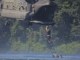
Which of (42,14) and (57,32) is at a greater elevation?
(42,14)

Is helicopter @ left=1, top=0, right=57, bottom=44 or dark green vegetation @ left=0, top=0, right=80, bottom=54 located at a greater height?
helicopter @ left=1, top=0, right=57, bottom=44

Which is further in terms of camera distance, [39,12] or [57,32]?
[57,32]

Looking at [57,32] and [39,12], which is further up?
[39,12]

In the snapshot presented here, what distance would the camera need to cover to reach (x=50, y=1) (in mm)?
2262

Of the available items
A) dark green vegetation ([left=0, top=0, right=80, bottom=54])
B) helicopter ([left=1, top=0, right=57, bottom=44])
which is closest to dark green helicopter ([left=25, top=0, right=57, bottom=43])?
helicopter ([left=1, top=0, right=57, bottom=44])

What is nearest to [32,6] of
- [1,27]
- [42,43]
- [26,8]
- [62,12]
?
[26,8]

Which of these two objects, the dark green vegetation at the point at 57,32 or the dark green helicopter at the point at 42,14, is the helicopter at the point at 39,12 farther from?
the dark green vegetation at the point at 57,32

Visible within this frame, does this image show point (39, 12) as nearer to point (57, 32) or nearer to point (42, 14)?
point (42, 14)

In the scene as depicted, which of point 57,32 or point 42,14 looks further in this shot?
point 57,32

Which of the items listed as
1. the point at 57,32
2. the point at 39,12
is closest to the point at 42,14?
the point at 39,12

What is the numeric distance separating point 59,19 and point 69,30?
3.16ft

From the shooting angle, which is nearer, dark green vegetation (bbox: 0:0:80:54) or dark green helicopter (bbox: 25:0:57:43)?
dark green helicopter (bbox: 25:0:57:43)

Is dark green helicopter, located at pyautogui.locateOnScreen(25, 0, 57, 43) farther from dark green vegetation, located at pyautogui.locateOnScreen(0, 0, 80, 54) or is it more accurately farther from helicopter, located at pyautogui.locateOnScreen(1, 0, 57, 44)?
dark green vegetation, located at pyautogui.locateOnScreen(0, 0, 80, 54)

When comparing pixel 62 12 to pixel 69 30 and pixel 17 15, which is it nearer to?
pixel 69 30
